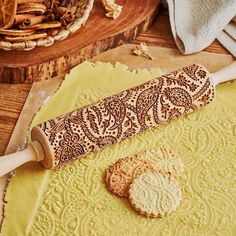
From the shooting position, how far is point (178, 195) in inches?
51.0

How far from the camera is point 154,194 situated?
1275 mm

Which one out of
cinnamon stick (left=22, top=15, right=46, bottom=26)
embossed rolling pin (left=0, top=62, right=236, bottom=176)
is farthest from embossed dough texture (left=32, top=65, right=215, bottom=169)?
cinnamon stick (left=22, top=15, right=46, bottom=26)

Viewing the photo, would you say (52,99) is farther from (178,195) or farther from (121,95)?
(178,195)

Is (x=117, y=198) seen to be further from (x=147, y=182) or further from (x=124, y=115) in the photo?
(x=124, y=115)

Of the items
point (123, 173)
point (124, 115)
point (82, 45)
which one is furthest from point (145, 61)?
point (123, 173)

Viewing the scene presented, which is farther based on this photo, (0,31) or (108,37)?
(108,37)

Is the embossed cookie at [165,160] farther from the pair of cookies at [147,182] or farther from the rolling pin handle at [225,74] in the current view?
the rolling pin handle at [225,74]

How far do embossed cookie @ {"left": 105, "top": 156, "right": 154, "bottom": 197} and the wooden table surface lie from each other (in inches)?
10.8

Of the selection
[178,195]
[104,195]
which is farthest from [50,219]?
[178,195]

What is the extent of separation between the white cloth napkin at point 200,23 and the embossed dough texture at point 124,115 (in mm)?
217

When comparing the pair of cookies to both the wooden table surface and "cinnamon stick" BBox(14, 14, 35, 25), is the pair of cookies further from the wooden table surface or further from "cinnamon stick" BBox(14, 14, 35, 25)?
"cinnamon stick" BBox(14, 14, 35, 25)

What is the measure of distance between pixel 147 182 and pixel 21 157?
0.28m

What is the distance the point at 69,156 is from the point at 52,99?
0.80 feet

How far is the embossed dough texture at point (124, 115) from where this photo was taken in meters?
1.33
